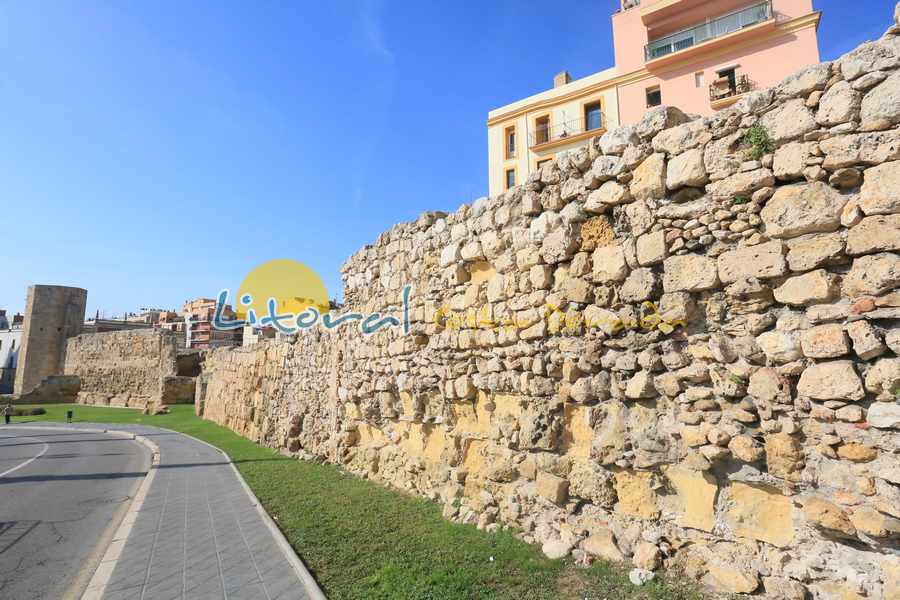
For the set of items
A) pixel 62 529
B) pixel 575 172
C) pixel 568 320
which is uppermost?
pixel 575 172

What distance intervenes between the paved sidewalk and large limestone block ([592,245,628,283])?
3516 mm

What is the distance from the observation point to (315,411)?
10602 mm

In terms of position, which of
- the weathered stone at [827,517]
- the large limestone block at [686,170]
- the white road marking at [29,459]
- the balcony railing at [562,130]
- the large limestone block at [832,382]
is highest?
the balcony railing at [562,130]

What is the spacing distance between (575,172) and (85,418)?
96.3 feet

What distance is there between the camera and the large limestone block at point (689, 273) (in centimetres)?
374

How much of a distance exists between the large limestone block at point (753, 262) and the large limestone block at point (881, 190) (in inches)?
20.0

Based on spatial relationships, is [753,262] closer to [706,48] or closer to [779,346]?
[779,346]

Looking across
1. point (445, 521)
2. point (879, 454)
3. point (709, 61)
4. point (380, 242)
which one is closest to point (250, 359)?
point (380, 242)

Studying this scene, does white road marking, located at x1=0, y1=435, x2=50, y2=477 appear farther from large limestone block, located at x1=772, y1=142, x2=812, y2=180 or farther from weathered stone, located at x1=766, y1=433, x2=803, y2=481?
large limestone block, located at x1=772, y1=142, x2=812, y2=180

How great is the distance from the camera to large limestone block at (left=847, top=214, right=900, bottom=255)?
2932mm

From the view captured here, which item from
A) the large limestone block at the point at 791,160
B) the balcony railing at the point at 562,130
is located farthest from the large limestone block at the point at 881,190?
the balcony railing at the point at 562,130

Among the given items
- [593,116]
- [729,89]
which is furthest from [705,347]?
[593,116]

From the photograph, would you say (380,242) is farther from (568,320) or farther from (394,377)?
(568,320)

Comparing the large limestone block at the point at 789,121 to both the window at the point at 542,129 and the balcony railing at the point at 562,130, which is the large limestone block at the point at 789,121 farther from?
the window at the point at 542,129
